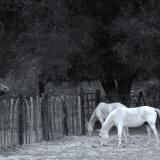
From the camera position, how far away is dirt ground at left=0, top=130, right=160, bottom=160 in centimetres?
1398

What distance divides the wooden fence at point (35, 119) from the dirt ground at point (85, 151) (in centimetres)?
70

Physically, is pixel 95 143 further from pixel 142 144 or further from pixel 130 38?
pixel 130 38

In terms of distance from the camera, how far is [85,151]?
15.4 m

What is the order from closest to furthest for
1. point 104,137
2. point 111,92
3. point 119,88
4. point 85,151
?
point 85,151 < point 104,137 < point 111,92 < point 119,88

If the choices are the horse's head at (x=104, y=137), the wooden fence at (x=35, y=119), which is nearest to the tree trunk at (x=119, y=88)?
the wooden fence at (x=35, y=119)

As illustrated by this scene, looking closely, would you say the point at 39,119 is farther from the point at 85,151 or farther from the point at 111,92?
the point at 111,92

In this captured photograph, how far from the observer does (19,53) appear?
71.3 feet

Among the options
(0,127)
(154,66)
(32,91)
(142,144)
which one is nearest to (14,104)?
(0,127)

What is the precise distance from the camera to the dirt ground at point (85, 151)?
45.9 feet

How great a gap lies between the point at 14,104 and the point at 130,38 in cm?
553

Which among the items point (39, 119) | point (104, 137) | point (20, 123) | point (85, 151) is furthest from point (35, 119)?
point (85, 151)

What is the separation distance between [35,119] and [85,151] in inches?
158

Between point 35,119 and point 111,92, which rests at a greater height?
point 111,92

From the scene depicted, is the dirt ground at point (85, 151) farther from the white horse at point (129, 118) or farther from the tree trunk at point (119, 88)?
the tree trunk at point (119, 88)
